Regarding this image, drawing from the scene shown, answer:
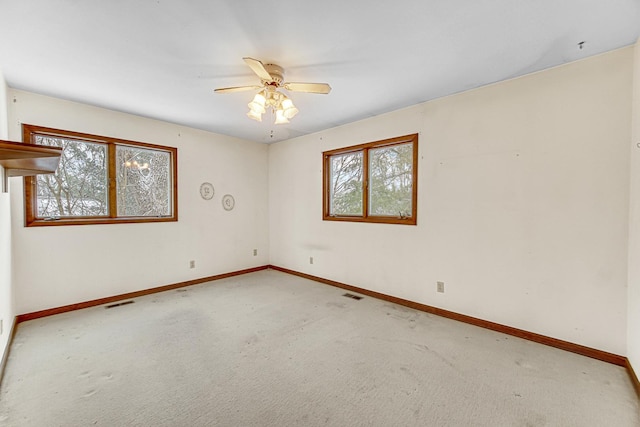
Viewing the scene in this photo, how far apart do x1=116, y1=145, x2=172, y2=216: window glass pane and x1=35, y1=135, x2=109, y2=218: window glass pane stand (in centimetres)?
18

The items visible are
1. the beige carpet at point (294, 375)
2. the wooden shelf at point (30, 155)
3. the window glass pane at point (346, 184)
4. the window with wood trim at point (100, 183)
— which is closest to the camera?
the wooden shelf at point (30, 155)

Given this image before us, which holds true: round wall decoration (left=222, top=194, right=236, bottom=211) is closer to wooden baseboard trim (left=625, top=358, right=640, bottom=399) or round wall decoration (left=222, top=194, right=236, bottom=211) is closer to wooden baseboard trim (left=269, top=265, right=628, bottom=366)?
wooden baseboard trim (left=269, top=265, right=628, bottom=366)

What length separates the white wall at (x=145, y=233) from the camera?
296cm

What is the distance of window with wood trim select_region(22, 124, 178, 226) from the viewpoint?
3.08 meters

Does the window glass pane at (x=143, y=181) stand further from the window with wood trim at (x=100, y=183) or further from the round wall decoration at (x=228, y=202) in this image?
the round wall decoration at (x=228, y=202)

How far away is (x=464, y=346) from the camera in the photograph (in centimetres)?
242

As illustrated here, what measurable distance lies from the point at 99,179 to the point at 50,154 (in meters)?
2.24

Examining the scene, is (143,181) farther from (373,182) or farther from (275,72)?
(373,182)

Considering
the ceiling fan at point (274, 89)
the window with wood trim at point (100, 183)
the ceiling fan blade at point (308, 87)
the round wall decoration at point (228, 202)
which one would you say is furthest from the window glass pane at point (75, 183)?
the ceiling fan blade at point (308, 87)

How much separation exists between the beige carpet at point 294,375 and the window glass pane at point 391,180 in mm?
1376

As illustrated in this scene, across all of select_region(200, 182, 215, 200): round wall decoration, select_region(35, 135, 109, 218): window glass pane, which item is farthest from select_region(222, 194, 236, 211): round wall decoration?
select_region(35, 135, 109, 218): window glass pane

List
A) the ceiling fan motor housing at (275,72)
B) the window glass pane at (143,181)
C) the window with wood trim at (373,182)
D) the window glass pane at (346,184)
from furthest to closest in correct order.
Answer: the window glass pane at (346,184) → the window glass pane at (143,181) → the window with wood trim at (373,182) → the ceiling fan motor housing at (275,72)

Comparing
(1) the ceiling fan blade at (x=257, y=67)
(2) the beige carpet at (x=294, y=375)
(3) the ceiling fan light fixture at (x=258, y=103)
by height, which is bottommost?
(2) the beige carpet at (x=294, y=375)

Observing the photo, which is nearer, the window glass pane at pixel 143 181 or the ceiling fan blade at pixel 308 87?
the ceiling fan blade at pixel 308 87
